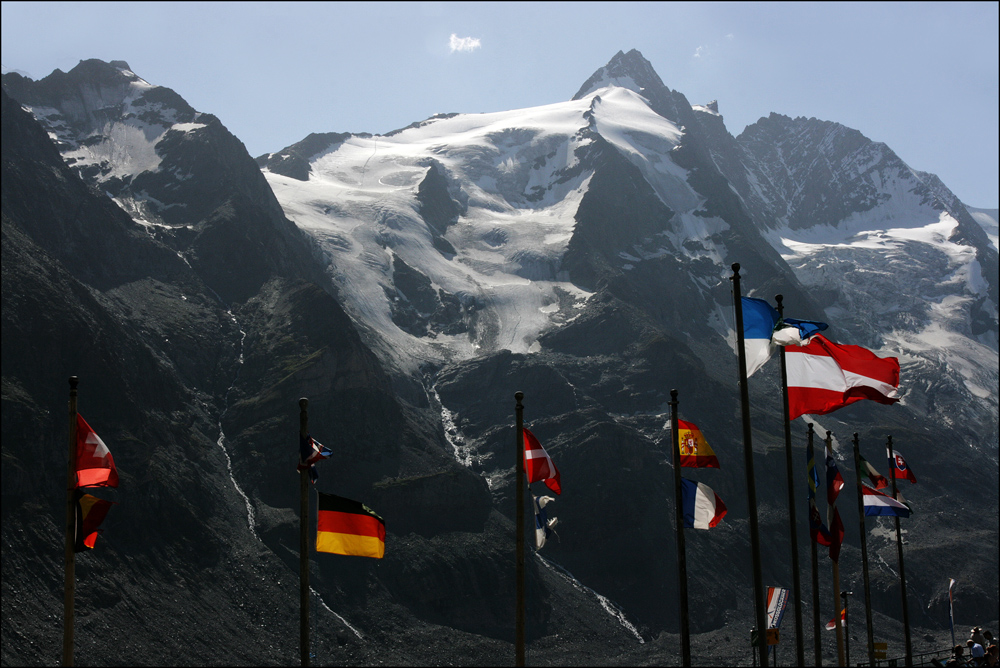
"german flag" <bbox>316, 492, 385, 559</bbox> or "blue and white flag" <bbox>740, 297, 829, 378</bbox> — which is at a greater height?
"blue and white flag" <bbox>740, 297, 829, 378</bbox>

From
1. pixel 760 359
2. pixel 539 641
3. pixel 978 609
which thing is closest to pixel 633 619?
pixel 539 641

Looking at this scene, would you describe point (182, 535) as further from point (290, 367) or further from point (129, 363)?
point (290, 367)

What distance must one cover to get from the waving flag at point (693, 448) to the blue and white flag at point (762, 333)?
5.05m

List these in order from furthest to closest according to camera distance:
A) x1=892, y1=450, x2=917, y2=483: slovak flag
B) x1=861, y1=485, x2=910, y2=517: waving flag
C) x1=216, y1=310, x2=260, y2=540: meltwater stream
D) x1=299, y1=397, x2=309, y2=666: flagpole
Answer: x1=216, y1=310, x2=260, y2=540: meltwater stream
x1=892, y1=450, x2=917, y2=483: slovak flag
x1=861, y1=485, x2=910, y2=517: waving flag
x1=299, y1=397, x2=309, y2=666: flagpole

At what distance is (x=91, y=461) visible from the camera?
3105 cm

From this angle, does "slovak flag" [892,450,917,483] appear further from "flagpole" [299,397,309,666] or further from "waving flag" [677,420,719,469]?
"flagpole" [299,397,309,666]

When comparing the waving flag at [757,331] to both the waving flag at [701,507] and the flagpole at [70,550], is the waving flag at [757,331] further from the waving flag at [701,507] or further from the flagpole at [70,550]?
the flagpole at [70,550]

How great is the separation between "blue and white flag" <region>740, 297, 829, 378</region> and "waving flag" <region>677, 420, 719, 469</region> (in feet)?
16.6

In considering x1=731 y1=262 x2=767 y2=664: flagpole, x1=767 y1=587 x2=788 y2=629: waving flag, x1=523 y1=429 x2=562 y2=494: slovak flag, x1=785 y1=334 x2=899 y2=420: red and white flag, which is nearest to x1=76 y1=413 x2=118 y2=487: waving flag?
x1=523 y1=429 x2=562 y2=494: slovak flag

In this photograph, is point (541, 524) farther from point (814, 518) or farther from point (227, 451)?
point (227, 451)

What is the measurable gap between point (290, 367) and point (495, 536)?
4758 cm

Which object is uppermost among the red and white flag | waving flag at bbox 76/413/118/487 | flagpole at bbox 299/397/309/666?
the red and white flag

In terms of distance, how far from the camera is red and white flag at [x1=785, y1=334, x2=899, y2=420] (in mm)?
34438

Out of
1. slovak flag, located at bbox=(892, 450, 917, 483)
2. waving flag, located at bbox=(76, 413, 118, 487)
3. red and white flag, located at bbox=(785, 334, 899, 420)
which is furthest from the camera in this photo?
slovak flag, located at bbox=(892, 450, 917, 483)
